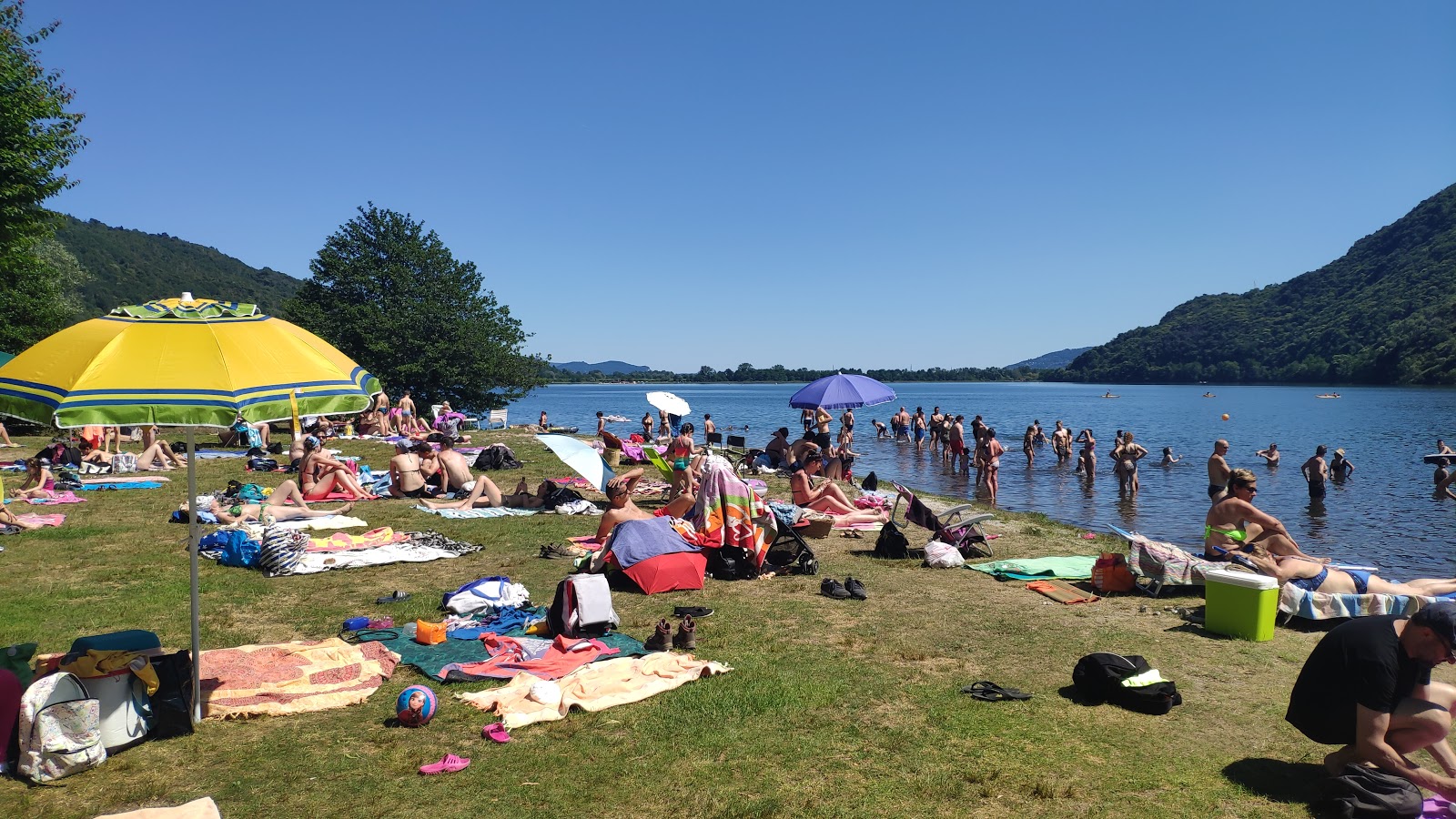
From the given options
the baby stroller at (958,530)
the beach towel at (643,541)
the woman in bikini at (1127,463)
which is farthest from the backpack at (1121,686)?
the woman in bikini at (1127,463)

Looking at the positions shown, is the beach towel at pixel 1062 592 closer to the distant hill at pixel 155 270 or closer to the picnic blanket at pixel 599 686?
the picnic blanket at pixel 599 686

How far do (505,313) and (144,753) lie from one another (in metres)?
35.4

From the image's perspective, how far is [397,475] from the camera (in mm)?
13961

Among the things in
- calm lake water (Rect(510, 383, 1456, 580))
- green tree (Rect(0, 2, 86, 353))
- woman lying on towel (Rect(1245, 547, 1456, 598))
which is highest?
green tree (Rect(0, 2, 86, 353))

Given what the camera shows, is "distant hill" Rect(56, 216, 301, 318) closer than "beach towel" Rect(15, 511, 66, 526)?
No

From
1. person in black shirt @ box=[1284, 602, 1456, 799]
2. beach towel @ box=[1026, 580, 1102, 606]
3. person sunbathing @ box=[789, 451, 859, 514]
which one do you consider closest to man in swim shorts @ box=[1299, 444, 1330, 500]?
person sunbathing @ box=[789, 451, 859, 514]

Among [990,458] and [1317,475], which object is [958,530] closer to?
[990,458]

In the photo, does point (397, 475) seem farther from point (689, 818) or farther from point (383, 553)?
point (689, 818)

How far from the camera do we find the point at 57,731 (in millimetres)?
4121

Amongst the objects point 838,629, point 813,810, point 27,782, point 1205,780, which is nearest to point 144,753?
point 27,782

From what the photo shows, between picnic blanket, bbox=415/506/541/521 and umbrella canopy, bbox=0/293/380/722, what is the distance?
758 centimetres

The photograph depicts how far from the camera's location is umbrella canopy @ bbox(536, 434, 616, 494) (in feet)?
42.5

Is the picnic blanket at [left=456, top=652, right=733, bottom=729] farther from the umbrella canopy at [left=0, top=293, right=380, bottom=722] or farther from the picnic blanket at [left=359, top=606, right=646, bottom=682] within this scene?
the umbrella canopy at [left=0, top=293, right=380, bottom=722]

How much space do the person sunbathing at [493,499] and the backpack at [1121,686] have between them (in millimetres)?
9576
